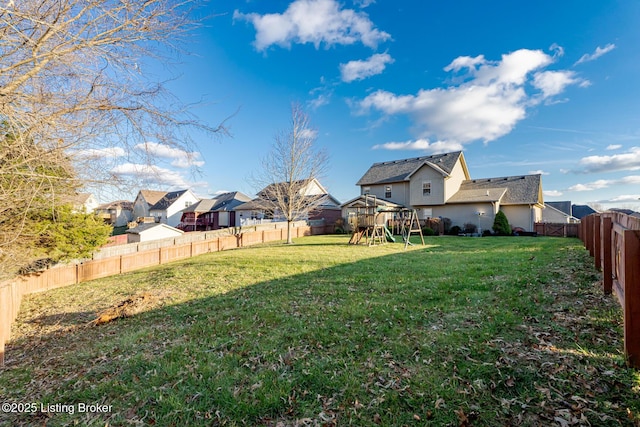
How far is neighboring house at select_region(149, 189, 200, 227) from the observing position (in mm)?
43062

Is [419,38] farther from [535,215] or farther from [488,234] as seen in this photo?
[535,215]

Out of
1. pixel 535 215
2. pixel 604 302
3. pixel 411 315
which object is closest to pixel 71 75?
pixel 411 315

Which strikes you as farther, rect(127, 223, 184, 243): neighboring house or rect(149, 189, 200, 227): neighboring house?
rect(149, 189, 200, 227): neighboring house

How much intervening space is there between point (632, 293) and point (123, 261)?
50.5 feet

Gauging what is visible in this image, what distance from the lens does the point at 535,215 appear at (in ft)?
75.4

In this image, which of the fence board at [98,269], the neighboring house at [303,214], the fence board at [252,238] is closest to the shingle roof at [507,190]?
the neighboring house at [303,214]

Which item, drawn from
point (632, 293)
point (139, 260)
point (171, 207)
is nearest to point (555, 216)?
point (632, 293)

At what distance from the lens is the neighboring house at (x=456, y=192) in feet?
74.1

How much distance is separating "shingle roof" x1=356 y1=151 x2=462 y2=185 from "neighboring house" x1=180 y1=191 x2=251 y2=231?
19.2m

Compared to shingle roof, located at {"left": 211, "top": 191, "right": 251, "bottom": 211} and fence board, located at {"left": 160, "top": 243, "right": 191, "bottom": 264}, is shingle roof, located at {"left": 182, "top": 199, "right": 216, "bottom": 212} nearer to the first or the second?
shingle roof, located at {"left": 211, "top": 191, "right": 251, "bottom": 211}

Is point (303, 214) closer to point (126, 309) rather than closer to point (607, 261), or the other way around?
point (126, 309)

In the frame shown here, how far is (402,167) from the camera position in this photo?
28969 millimetres

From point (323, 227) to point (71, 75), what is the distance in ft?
76.9

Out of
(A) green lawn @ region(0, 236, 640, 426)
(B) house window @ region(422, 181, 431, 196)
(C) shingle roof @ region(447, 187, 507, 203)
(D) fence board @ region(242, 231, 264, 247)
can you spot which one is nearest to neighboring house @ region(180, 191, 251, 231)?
(D) fence board @ region(242, 231, 264, 247)
